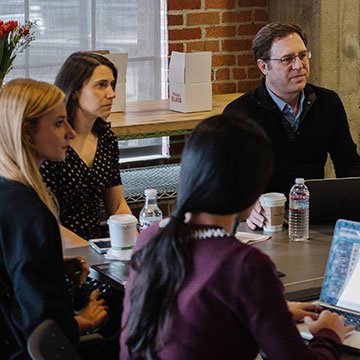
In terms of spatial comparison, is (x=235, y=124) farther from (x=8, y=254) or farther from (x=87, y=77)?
(x=87, y=77)

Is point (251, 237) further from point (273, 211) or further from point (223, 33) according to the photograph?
point (223, 33)

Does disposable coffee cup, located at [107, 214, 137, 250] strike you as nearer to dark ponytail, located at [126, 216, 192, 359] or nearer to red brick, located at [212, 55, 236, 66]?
dark ponytail, located at [126, 216, 192, 359]

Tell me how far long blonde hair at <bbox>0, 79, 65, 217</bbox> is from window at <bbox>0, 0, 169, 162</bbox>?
80.3 inches

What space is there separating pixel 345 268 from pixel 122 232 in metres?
0.80

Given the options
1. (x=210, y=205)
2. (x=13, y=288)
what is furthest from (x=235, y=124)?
(x=13, y=288)

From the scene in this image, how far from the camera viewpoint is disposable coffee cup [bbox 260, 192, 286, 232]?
2932mm

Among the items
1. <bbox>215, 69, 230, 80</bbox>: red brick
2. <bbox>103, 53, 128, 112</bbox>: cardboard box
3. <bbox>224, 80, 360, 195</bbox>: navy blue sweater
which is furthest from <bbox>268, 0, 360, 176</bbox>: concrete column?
<bbox>103, 53, 128, 112</bbox>: cardboard box

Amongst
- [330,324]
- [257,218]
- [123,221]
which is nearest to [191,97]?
[257,218]

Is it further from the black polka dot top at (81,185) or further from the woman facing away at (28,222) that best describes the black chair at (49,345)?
the black polka dot top at (81,185)

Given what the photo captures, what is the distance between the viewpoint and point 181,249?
1731mm

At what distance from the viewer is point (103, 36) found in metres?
4.58

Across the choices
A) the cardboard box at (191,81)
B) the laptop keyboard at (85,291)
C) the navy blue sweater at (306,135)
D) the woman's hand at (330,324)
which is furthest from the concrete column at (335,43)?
the woman's hand at (330,324)

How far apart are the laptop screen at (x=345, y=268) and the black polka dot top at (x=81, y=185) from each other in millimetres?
1327

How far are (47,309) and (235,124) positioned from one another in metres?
0.72
